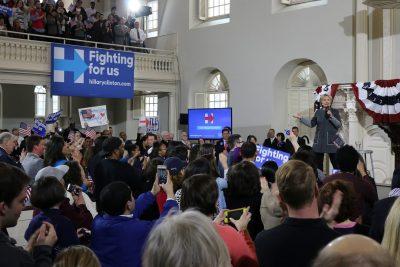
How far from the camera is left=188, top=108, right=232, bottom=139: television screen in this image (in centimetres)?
1495

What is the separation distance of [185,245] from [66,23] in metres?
16.2

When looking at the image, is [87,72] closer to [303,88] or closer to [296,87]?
[296,87]

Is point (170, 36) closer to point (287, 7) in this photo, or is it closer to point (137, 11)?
point (137, 11)

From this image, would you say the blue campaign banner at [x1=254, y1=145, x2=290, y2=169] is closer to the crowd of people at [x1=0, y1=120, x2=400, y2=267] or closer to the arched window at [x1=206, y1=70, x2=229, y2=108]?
the crowd of people at [x1=0, y1=120, x2=400, y2=267]

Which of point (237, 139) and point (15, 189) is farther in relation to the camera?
point (237, 139)

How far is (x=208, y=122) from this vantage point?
1545 cm

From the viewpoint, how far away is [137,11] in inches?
787

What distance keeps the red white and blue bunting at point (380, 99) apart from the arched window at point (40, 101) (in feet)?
44.9

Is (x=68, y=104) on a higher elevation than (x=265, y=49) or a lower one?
lower

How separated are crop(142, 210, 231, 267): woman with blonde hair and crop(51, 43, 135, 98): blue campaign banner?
14211mm

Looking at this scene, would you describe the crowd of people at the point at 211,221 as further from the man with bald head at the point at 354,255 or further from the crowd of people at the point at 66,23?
the crowd of people at the point at 66,23

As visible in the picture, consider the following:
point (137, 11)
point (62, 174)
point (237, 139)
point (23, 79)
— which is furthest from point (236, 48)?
point (62, 174)

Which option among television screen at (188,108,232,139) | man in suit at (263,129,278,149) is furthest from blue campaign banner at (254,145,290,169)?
television screen at (188,108,232,139)

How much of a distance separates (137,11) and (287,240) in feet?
60.9
